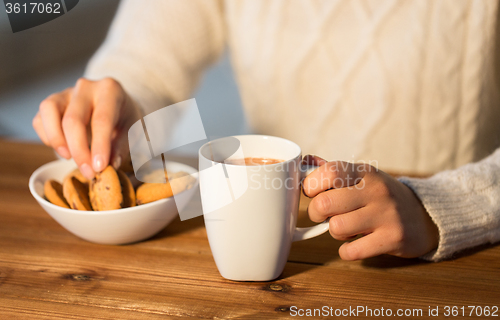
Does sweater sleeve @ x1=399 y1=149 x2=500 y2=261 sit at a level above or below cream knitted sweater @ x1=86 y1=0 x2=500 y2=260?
below

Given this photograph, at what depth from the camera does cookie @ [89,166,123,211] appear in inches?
16.1

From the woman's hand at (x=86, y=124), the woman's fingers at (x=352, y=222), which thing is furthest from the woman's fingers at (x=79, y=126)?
the woman's fingers at (x=352, y=222)

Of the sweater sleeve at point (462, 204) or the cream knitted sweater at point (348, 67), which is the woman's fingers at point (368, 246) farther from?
the cream knitted sweater at point (348, 67)

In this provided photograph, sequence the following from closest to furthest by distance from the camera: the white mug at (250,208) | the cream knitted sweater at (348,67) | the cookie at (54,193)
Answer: the white mug at (250,208) → the cookie at (54,193) → the cream knitted sweater at (348,67)

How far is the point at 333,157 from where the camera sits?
818 millimetres

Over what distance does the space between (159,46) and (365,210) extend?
1.94ft

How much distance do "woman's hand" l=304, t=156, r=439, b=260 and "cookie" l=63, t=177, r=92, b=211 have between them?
0.24 meters

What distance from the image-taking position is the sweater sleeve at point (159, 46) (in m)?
0.74

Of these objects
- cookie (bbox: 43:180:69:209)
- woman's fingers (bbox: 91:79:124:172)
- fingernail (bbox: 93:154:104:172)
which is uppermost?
woman's fingers (bbox: 91:79:124:172)

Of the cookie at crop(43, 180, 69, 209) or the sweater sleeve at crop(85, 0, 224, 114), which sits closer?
the cookie at crop(43, 180, 69, 209)

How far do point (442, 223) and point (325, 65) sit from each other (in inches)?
17.7

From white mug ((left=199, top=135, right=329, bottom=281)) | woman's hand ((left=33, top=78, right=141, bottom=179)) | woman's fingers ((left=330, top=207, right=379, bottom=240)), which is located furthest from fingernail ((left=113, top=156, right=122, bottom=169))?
woman's fingers ((left=330, top=207, right=379, bottom=240))

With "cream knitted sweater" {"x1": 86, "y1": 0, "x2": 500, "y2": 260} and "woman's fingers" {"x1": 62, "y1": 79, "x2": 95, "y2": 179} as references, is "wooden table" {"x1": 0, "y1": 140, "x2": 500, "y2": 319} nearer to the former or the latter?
"woman's fingers" {"x1": 62, "y1": 79, "x2": 95, "y2": 179}

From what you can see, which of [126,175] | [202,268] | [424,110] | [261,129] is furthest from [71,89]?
[424,110]
